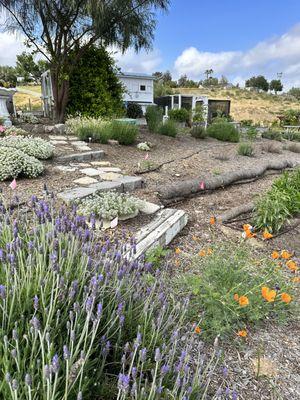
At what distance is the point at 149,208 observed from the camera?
10.4ft

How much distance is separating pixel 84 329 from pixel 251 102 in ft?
136

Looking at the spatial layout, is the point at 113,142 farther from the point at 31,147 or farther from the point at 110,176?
the point at 110,176

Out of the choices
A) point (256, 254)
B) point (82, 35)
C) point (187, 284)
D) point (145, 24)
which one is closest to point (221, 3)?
point (145, 24)

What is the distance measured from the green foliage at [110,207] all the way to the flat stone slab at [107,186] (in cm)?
39

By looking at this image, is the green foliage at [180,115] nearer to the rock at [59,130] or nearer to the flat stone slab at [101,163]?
the rock at [59,130]

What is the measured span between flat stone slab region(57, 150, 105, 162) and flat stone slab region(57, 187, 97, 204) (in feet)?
5.67

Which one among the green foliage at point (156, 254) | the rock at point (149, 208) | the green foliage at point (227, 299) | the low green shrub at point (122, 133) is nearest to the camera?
the green foliage at point (227, 299)

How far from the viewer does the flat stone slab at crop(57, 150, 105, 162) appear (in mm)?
4914

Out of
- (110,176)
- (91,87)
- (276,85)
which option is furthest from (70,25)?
(276,85)

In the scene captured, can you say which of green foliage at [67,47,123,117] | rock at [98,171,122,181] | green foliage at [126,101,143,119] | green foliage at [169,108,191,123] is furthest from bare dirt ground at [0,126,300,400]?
green foliage at [126,101,143,119]

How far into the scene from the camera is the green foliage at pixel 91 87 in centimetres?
936

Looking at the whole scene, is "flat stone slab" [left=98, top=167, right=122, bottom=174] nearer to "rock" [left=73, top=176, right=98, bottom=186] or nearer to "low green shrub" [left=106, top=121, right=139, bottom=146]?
"rock" [left=73, top=176, right=98, bottom=186]

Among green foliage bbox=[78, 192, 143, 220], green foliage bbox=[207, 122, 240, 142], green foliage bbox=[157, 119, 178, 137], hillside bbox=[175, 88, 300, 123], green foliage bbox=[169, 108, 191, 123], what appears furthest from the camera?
hillside bbox=[175, 88, 300, 123]

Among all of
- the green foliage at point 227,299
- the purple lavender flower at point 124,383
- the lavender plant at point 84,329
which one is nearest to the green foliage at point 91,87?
the green foliage at point 227,299
